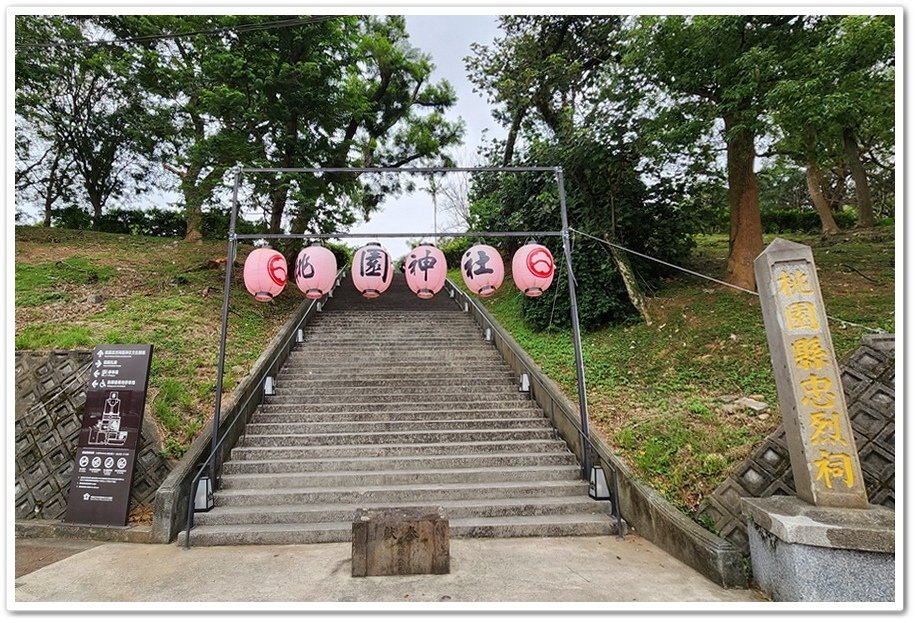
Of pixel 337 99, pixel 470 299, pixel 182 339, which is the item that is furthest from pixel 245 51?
pixel 470 299

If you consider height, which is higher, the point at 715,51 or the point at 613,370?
the point at 715,51

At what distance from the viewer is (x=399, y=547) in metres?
4.00

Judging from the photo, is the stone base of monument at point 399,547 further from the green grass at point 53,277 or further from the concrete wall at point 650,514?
the green grass at point 53,277

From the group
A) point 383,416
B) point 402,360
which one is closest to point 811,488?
point 383,416

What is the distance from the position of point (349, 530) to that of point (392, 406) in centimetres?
281

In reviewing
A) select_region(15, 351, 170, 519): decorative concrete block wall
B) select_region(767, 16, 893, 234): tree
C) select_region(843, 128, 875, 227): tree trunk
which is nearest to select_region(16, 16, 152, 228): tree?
select_region(15, 351, 170, 519): decorative concrete block wall

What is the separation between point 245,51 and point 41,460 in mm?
9046

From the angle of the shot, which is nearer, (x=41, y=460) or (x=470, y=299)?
(x=41, y=460)

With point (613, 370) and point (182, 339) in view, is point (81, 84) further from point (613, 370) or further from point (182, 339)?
point (613, 370)

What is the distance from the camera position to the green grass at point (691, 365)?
5.15m

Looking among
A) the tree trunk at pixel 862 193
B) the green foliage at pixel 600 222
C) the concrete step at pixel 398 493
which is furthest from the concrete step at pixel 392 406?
the tree trunk at pixel 862 193

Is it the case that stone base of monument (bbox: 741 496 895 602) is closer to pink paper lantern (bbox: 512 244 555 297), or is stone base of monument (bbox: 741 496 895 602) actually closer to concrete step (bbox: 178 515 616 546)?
concrete step (bbox: 178 515 616 546)

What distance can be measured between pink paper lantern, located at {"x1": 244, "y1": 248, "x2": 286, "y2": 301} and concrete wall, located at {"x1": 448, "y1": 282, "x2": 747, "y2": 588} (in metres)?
4.76

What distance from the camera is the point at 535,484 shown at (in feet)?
19.1
